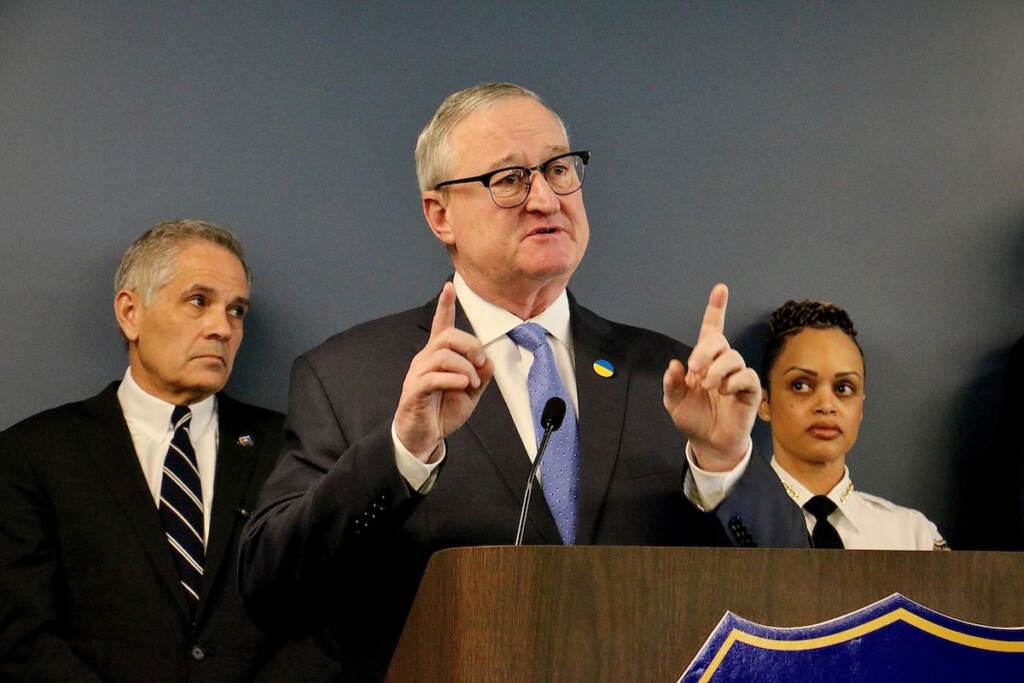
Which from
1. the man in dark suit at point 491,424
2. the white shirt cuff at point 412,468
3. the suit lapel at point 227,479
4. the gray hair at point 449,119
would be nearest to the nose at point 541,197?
the man in dark suit at point 491,424

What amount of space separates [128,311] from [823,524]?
1676 millimetres

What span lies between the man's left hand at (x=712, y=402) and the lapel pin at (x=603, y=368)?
1.24 feet

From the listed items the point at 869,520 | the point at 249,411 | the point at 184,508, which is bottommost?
the point at 184,508

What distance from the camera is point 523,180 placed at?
2.36 m

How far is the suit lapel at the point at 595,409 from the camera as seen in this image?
210 centimetres

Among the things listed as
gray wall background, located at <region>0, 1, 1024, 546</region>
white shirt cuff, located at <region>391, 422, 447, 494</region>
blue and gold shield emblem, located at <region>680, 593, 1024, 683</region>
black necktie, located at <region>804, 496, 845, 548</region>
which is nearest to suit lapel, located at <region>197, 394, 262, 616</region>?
gray wall background, located at <region>0, 1, 1024, 546</region>

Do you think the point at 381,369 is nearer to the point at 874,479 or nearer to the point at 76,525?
the point at 76,525

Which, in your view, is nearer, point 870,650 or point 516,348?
point 870,650

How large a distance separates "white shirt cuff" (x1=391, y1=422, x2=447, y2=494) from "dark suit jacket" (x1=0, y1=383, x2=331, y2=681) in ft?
3.85

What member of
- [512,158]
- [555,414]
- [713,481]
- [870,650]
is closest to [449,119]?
[512,158]

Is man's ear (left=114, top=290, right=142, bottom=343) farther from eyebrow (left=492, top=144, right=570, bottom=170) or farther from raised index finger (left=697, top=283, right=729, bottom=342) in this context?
raised index finger (left=697, top=283, right=729, bottom=342)

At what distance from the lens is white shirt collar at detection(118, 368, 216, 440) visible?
10.1 feet

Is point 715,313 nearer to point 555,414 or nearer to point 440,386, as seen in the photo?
point 555,414

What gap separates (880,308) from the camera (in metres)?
3.60
